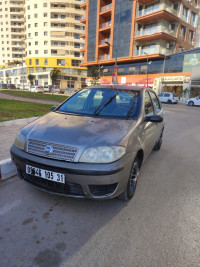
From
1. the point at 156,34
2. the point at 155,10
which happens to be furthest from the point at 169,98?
the point at 155,10

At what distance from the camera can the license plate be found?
2.16m

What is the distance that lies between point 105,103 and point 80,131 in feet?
3.71

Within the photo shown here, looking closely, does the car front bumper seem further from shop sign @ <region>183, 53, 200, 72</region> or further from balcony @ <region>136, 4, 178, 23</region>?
balcony @ <region>136, 4, 178, 23</region>

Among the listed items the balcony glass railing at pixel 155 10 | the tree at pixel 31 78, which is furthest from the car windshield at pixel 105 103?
the tree at pixel 31 78

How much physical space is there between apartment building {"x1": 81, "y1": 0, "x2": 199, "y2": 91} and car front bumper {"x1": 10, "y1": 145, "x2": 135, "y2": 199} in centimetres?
3058

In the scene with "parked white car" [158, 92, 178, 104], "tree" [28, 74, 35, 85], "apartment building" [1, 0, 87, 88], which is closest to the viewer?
"parked white car" [158, 92, 178, 104]

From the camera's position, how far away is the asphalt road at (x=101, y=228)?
5.86 feet

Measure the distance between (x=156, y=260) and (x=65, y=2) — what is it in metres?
65.1

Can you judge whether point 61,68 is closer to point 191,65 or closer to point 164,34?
point 164,34

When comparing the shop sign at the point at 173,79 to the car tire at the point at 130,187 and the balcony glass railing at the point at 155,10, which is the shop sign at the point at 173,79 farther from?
the car tire at the point at 130,187

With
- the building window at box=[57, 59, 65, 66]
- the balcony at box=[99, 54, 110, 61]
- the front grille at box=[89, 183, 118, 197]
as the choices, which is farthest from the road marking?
the building window at box=[57, 59, 65, 66]

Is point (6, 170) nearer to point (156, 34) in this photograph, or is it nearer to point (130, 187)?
point (130, 187)

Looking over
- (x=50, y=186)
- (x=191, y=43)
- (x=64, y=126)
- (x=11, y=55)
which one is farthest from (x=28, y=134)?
(x=11, y=55)

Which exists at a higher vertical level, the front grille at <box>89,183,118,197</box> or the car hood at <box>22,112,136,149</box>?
the car hood at <box>22,112,136,149</box>
